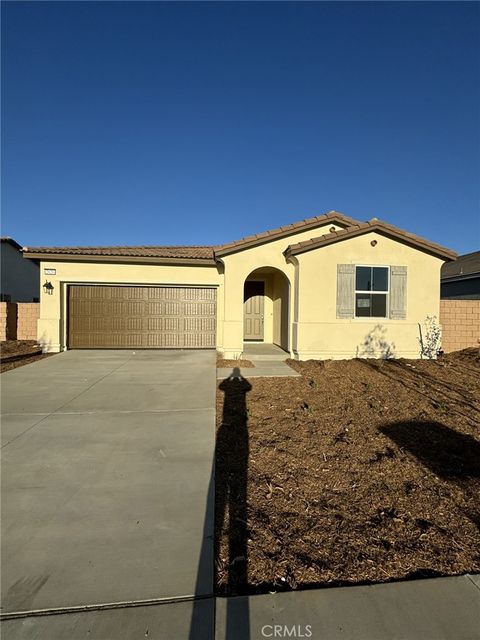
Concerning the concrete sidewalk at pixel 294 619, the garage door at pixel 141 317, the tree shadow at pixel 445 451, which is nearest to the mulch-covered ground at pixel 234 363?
the garage door at pixel 141 317

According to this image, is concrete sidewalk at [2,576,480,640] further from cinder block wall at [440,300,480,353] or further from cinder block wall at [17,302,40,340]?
cinder block wall at [17,302,40,340]

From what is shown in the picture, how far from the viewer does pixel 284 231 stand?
10883 mm

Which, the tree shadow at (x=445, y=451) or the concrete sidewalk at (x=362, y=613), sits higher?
the tree shadow at (x=445, y=451)

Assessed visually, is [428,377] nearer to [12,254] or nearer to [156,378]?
[156,378]

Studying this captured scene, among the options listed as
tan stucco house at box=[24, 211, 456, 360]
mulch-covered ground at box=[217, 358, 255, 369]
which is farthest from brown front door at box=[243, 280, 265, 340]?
mulch-covered ground at box=[217, 358, 255, 369]

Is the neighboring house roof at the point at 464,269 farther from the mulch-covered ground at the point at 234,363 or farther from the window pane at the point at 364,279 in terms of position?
the mulch-covered ground at the point at 234,363

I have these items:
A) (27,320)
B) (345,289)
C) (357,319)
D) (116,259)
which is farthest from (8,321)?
(357,319)

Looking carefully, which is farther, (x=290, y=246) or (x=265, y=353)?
(x=265, y=353)

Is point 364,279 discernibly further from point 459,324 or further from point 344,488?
point 344,488

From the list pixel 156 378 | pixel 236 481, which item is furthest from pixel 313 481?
pixel 156 378

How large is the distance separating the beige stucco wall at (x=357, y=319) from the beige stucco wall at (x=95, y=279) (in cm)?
298

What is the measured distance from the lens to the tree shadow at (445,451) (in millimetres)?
3480

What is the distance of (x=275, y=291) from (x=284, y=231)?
9.32ft

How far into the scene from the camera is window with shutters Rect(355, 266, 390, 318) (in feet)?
34.1
